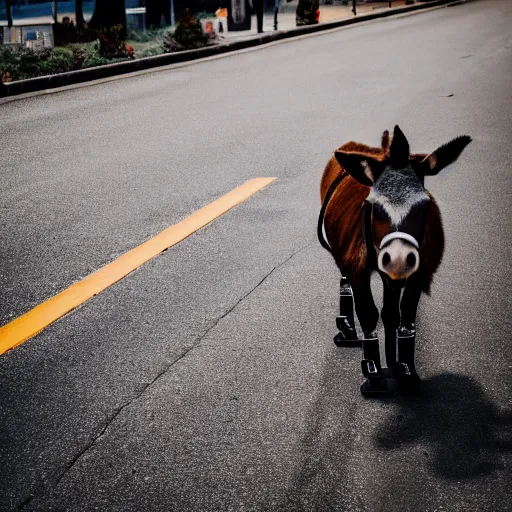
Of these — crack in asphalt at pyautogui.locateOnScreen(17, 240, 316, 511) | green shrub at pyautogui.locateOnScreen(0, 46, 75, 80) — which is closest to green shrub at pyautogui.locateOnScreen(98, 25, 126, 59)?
green shrub at pyautogui.locateOnScreen(0, 46, 75, 80)

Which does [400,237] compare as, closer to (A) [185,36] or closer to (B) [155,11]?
(A) [185,36]

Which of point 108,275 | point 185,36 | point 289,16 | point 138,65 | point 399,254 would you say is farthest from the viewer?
point 289,16

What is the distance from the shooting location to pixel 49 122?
340 inches

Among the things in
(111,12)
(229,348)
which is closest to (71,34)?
(111,12)

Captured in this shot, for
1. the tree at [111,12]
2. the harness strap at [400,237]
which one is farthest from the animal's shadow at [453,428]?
the tree at [111,12]

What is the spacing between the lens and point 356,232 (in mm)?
2783

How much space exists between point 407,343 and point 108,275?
79.8 inches

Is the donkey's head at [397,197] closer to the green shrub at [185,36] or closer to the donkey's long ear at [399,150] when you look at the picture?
the donkey's long ear at [399,150]

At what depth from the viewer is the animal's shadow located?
8.14ft

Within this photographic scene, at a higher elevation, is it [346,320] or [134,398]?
[346,320]

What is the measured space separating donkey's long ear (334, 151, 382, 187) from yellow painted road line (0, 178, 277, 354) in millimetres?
1947

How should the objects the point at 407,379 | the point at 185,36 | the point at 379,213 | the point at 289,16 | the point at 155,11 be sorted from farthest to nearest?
the point at 289,16 < the point at 155,11 < the point at 185,36 < the point at 407,379 < the point at 379,213

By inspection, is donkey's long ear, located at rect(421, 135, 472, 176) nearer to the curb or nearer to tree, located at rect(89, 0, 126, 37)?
the curb

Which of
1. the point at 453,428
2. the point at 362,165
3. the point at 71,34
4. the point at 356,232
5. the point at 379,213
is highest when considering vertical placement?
the point at 71,34
